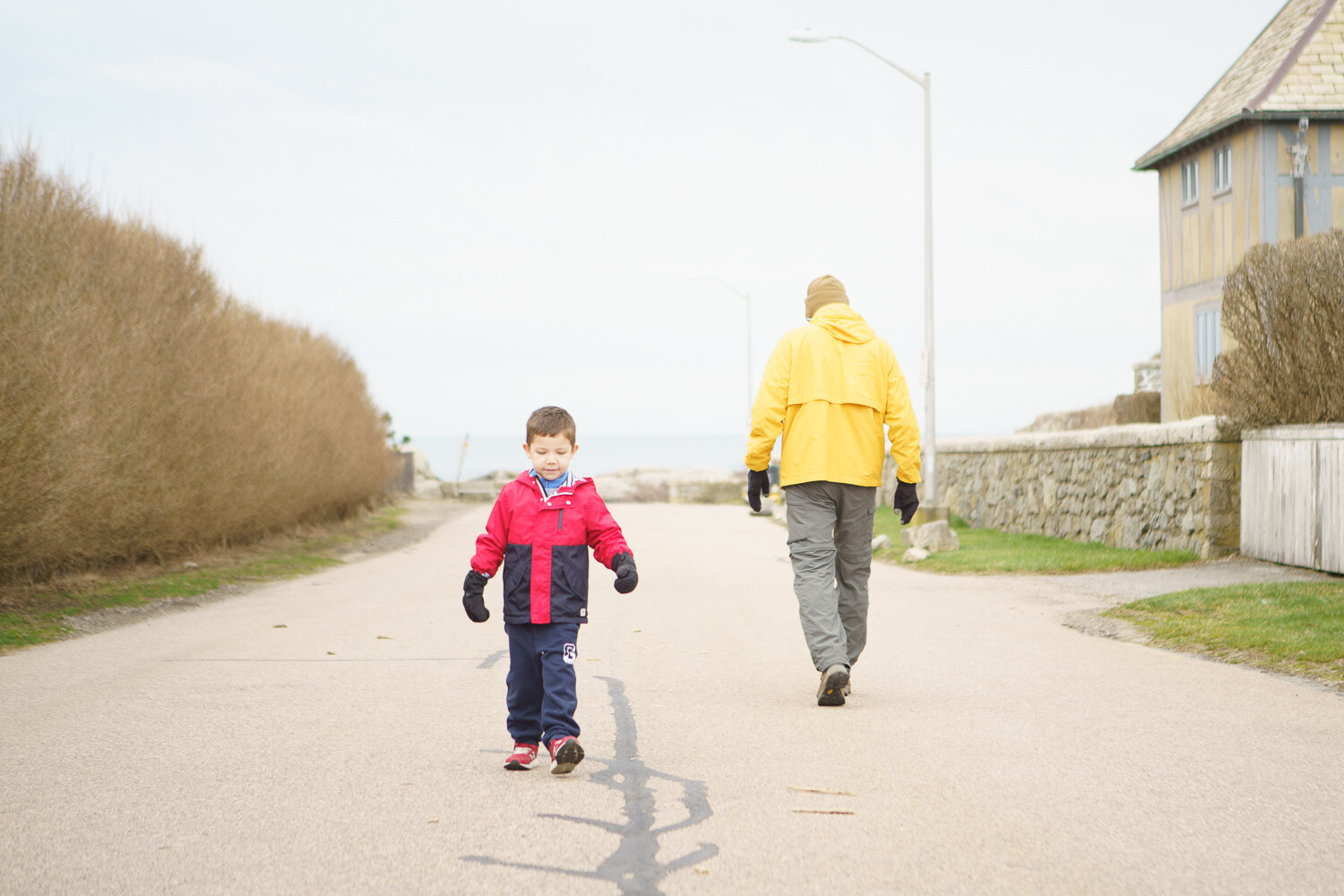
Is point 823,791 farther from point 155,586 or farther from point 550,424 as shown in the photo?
point 155,586

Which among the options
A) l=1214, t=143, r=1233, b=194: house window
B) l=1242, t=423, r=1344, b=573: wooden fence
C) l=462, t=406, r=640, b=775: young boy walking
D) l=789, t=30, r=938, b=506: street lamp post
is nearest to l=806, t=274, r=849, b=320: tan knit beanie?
l=462, t=406, r=640, b=775: young boy walking

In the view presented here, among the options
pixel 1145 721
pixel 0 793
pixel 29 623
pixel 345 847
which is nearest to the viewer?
pixel 345 847

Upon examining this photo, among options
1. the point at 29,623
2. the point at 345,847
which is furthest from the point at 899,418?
the point at 29,623

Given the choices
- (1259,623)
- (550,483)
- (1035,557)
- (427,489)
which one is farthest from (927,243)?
(427,489)

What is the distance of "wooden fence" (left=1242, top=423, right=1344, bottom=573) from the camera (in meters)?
11.2

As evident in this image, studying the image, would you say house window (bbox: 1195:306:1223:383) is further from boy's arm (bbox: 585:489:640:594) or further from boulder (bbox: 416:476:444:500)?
boulder (bbox: 416:476:444:500)

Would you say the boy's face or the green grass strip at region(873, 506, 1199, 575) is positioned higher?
the boy's face

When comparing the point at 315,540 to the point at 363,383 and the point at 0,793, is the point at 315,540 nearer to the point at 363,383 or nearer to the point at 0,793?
the point at 363,383

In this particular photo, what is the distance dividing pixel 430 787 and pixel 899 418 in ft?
Result: 10.6

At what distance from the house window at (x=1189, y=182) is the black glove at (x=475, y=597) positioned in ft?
70.6

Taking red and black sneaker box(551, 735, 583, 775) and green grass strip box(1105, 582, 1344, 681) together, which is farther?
green grass strip box(1105, 582, 1344, 681)

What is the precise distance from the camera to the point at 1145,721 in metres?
5.78

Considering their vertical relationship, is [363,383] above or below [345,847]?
above

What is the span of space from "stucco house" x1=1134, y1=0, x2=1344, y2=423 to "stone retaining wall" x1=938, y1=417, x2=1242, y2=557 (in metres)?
2.97
